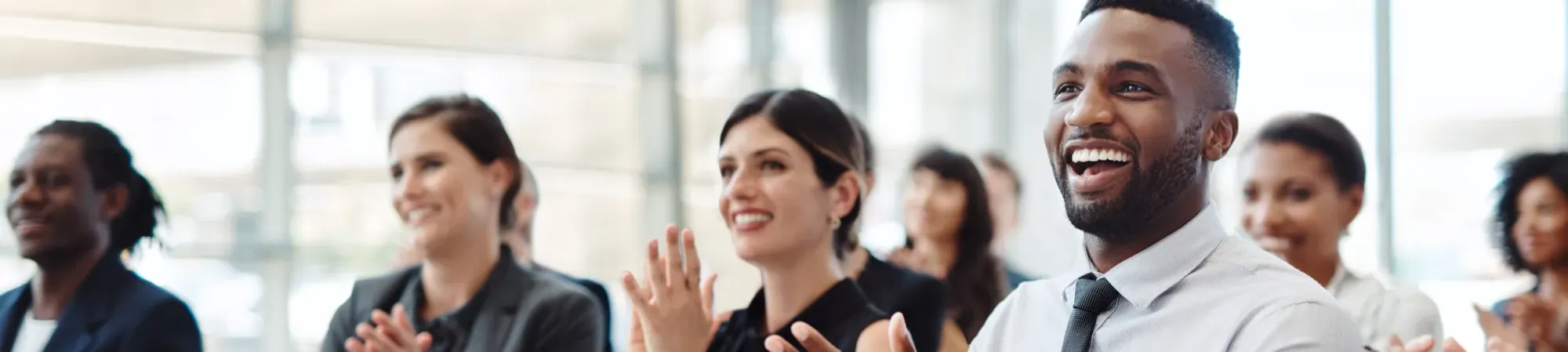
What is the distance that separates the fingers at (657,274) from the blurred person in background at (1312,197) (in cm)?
119

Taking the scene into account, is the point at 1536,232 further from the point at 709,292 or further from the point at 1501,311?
the point at 709,292

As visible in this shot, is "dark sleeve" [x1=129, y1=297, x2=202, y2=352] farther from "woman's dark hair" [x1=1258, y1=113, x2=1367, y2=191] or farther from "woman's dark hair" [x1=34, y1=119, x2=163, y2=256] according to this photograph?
"woman's dark hair" [x1=1258, y1=113, x2=1367, y2=191]

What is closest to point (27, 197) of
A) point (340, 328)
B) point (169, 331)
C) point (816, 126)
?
point (169, 331)

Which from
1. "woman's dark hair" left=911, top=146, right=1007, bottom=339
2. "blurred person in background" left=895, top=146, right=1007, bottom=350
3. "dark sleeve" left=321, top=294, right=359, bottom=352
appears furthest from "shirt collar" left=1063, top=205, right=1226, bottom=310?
"blurred person in background" left=895, top=146, right=1007, bottom=350

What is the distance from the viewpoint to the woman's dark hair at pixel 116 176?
2588 millimetres

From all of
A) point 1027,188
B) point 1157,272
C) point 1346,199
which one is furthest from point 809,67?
point 1157,272

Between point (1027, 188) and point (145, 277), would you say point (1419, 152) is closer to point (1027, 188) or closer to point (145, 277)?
point (1027, 188)

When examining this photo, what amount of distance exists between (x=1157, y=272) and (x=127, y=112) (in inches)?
165

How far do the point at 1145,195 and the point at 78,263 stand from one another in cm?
198

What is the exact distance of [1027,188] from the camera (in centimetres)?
796

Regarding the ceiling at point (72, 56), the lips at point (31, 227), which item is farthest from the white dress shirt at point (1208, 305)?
the ceiling at point (72, 56)

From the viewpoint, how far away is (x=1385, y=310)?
2590 millimetres

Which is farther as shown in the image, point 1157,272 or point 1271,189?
point 1271,189

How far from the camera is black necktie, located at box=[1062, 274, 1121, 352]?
1506 millimetres
